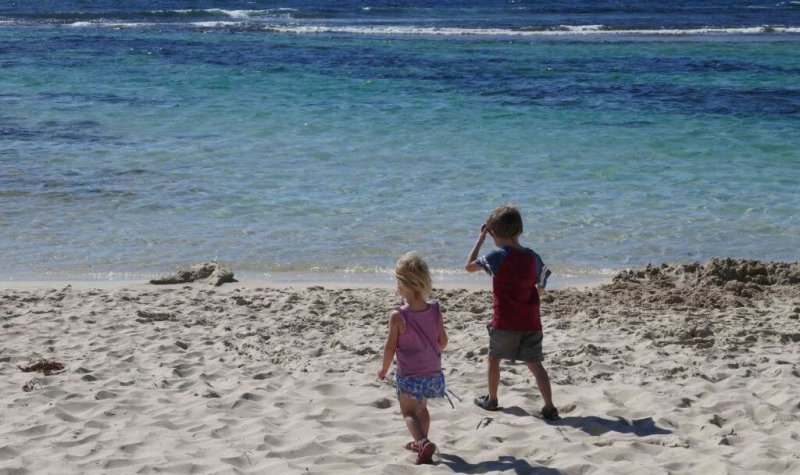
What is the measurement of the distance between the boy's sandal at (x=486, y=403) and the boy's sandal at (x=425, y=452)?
920 millimetres

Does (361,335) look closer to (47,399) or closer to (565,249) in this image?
(47,399)

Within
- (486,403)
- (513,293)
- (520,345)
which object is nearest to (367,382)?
(486,403)

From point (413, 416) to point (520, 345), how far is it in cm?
90

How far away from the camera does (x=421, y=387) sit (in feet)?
16.5

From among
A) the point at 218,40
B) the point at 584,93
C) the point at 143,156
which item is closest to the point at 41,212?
the point at 143,156

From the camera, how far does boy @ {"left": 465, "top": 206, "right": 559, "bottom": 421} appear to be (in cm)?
544

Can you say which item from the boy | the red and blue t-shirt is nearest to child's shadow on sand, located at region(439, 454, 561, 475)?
the boy

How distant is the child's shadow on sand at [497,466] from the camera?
15.7 feet

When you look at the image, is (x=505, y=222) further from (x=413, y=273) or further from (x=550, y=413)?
(x=550, y=413)

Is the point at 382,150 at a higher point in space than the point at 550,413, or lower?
higher

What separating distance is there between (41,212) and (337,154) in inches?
192

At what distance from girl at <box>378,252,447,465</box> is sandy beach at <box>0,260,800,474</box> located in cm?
23

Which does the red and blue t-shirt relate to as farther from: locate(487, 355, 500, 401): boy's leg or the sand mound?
the sand mound

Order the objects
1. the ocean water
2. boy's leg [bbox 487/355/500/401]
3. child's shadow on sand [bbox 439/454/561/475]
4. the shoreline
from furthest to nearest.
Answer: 1. the ocean water
2. the shoreline
3. boy's leg [bbox 487/355/500/401]
4. child's shadow on sand [bbox 439/454/561/475]
